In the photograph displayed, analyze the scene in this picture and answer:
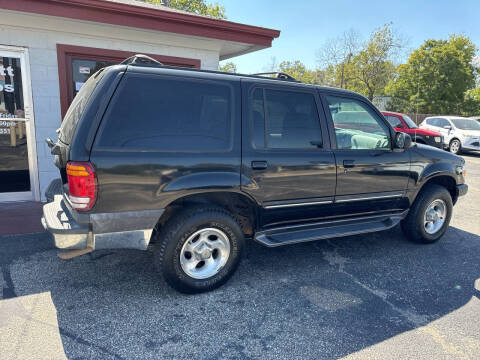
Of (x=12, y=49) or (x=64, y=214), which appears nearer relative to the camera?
(x=64, y=214)

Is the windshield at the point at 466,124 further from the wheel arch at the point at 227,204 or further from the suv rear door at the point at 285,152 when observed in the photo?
the wheel arch at the point at 227,204

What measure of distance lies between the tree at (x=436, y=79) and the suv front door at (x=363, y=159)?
30476 mm

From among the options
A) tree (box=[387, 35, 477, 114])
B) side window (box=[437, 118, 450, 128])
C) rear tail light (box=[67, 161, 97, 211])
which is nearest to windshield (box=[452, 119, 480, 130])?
side window (box=[437, 118, 450, 128])

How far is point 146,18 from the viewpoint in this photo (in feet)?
18.3

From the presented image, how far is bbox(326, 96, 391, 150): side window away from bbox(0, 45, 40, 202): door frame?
473 centimetres

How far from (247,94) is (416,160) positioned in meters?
2.37

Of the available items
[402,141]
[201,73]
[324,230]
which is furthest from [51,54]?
[402,141]

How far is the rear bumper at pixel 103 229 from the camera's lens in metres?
2.68

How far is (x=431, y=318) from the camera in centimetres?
294

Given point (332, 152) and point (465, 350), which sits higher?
point (332, 152)

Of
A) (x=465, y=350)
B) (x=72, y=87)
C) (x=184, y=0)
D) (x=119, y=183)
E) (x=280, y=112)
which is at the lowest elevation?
(x=465, y=350)

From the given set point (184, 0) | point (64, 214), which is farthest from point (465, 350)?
point (184, 0)

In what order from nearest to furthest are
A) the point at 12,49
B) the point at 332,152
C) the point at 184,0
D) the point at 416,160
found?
the point at 332,152 < the point at 416,160 < the point at 12,49 < the point at 184,0

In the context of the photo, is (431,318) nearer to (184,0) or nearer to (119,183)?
(119,183)
